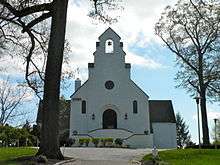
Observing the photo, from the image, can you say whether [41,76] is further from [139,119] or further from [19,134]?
[139,119]

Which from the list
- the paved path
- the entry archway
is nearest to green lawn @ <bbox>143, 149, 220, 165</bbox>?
the paved path

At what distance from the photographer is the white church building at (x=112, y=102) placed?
5497 centimetres

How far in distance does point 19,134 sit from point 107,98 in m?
17.8

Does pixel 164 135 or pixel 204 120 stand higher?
pixel 204 120

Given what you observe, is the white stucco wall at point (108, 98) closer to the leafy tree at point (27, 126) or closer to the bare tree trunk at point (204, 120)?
the leafy tree at point (27, 126)

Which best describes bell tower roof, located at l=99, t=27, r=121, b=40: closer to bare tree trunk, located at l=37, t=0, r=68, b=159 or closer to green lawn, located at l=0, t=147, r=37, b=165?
green lawn, located at l=0, t=147, r=37, b=165

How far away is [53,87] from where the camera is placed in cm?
1880

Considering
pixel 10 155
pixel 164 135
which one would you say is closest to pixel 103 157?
pixel 10 155

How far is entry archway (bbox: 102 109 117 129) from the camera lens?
2189 inches

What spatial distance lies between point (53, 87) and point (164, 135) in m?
41.2

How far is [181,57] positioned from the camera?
43906 mm

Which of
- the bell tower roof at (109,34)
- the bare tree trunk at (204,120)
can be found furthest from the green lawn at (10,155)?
the bell tower roof at (109,34)

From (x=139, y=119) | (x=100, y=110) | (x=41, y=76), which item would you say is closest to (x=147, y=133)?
(x=139, y=119)

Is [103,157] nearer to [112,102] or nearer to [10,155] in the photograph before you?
[10,155]
